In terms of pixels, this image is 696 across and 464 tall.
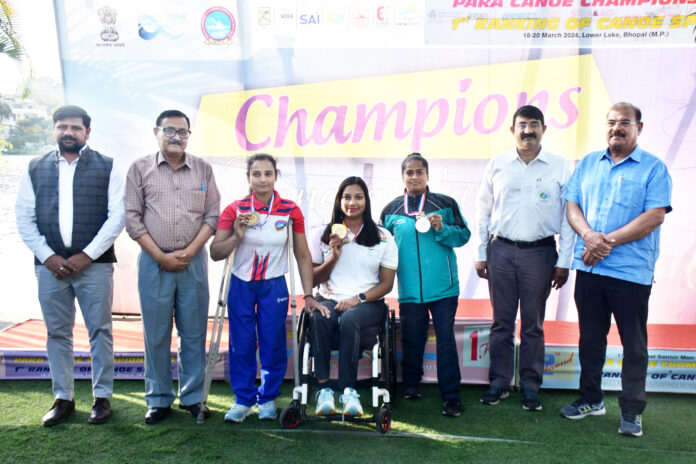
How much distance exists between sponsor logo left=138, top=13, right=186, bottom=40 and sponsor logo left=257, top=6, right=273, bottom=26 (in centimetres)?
63

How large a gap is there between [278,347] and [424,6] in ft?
9.34

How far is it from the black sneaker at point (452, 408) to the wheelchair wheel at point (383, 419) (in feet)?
1.39

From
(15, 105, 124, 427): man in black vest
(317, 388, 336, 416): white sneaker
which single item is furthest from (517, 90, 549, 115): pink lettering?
(15, 105, 124, 427): man in black vest

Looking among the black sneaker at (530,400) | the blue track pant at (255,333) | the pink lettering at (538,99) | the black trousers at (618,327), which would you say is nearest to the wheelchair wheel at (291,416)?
the blue track pant at (255,333)

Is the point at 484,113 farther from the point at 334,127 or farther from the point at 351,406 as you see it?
the point at 351,406

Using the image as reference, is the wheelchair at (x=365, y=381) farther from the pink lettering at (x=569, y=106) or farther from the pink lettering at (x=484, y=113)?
the pink lettering at (x=569, y=106)

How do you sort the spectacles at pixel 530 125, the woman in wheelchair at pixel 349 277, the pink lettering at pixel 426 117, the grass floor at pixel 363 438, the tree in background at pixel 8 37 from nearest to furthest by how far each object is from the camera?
the grass floor at pixel 363 438 < the woman in wheelchair at pixel 349 277 < the spectacles at pixel 530 125 < the pink lettering at pixel 426 117 < the tree in background at pixel 8 37

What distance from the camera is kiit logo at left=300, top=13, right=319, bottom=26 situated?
408cm

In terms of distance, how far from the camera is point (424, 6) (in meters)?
4.00

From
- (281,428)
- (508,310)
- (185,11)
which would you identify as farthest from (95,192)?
(508,310)

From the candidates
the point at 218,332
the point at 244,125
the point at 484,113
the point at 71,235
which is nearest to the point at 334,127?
the point at 244,125

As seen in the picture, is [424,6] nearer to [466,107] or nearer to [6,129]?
[466,107]

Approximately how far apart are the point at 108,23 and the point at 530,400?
4265 millimetres

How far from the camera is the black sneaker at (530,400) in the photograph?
312 cm
